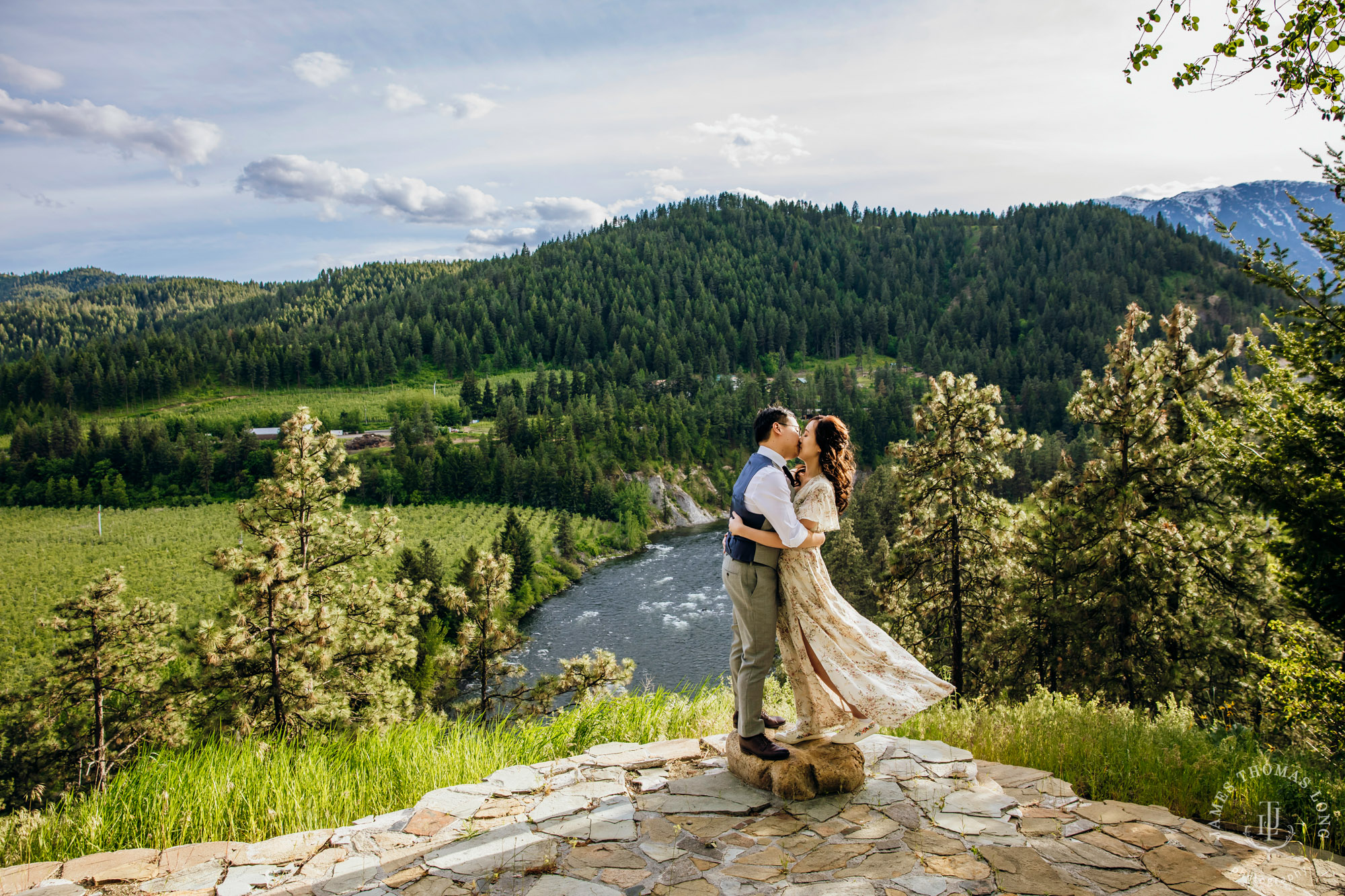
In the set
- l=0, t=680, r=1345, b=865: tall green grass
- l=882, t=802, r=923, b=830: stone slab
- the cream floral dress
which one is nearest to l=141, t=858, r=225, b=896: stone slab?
l=0, t=680, r=1345, b=865: tall green grass

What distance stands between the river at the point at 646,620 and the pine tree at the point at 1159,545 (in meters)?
18.8

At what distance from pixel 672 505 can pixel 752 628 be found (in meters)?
79.3

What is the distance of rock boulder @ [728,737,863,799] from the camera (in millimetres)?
4844

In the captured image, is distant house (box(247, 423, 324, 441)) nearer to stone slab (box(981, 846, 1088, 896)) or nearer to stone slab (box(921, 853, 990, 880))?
stone slab (box(921, 853, 990, 880))

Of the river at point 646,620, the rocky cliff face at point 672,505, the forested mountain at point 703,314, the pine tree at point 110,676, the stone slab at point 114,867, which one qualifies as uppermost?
the forested mountain at point 703,314

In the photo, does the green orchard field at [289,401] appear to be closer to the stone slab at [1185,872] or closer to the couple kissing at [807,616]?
the couple kissing at [807,616]

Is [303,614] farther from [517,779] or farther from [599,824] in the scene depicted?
[599,824]

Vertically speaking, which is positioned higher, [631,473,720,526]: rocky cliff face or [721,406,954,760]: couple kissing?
[721,406,954,760]: couple kissing

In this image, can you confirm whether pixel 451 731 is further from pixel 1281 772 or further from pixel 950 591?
pixel 950 591

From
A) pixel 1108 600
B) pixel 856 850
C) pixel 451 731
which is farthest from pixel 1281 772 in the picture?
pixel 1108 600

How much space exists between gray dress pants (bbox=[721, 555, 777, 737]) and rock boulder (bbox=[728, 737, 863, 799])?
0.28 metres

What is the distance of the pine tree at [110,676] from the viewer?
56.9 feet

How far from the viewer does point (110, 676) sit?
1862 centimetres

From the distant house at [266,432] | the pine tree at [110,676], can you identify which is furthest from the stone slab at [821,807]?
the distant house at [266,432]
